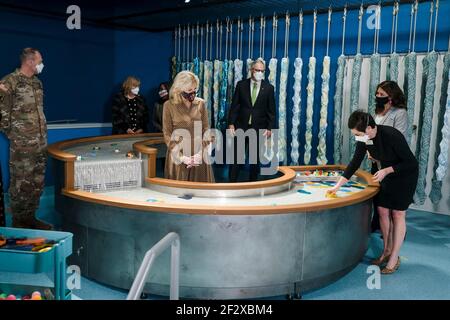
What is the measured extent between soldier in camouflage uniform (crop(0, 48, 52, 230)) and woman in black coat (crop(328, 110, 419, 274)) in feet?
9.13

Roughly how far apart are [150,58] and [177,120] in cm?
459

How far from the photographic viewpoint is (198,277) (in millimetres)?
3113

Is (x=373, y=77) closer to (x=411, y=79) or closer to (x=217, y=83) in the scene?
(x=411, y=79)

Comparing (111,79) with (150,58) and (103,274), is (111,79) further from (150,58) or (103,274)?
(103,274)

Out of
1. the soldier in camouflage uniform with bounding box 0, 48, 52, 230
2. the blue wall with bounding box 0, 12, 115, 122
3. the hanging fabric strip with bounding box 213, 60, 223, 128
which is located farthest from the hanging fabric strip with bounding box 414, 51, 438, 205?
the blue wall with bounding box 0, 12, 115, 122

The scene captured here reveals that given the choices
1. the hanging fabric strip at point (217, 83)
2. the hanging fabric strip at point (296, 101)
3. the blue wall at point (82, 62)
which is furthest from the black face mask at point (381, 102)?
the blue wall at point (82, 62)

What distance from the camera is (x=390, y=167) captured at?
12.0 feet

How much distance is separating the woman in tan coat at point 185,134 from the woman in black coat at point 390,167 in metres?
1.15

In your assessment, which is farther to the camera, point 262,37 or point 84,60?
point 84,60

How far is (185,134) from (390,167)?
1.66m

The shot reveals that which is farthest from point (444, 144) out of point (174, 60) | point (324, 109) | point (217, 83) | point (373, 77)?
point (174, 60)

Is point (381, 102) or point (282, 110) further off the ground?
point (381, 102)

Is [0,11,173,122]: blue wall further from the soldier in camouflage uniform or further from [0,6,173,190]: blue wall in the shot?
the soldier in camouflage uniform

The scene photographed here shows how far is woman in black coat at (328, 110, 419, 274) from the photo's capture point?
11.7 ft
